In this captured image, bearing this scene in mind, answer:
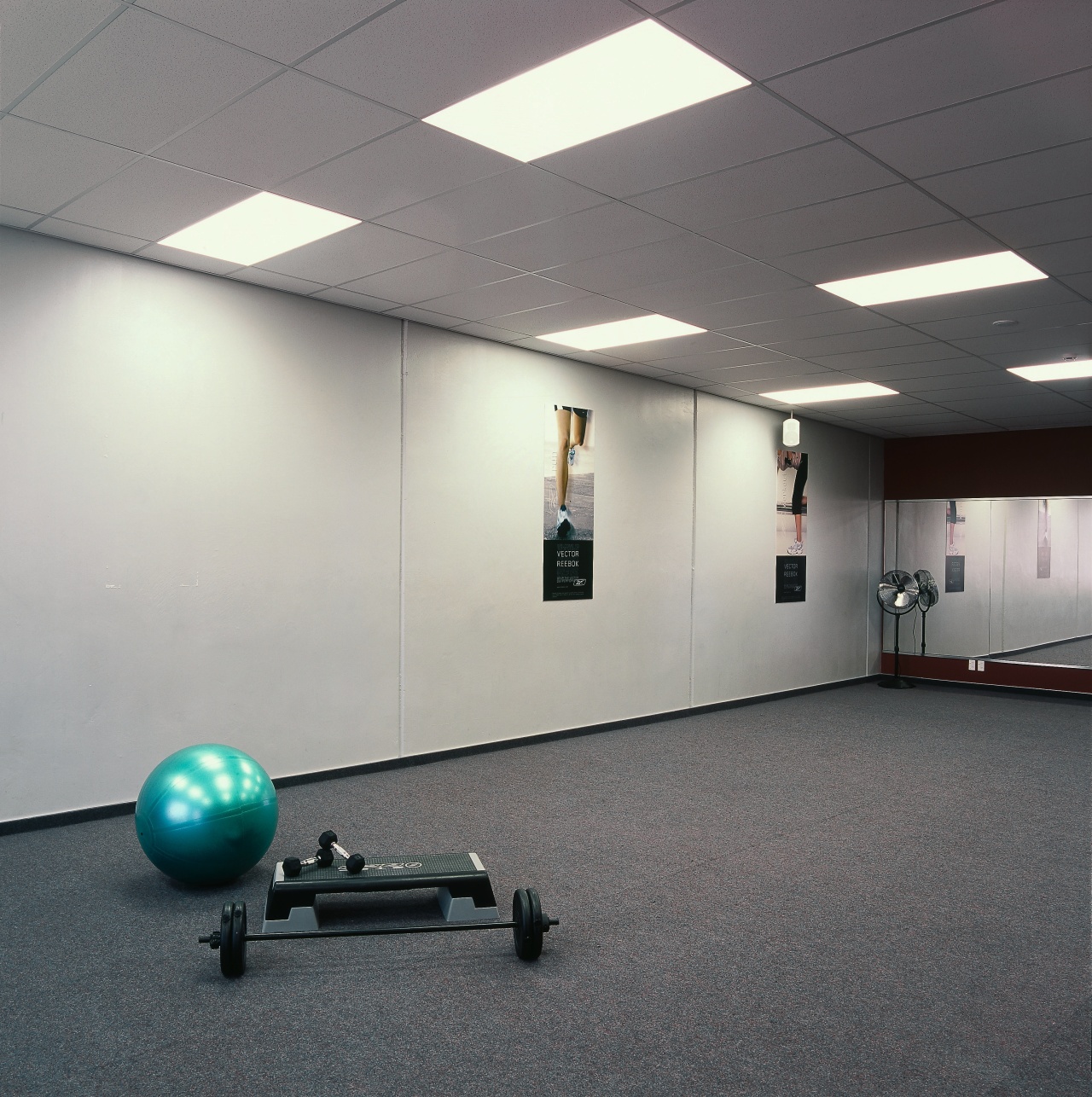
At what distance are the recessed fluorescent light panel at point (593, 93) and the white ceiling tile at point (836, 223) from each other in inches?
40.3

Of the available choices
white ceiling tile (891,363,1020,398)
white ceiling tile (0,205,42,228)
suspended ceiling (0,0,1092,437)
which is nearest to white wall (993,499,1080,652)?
white ceiling tile (891,363,1020,398)

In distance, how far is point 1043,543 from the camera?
30.0 feet

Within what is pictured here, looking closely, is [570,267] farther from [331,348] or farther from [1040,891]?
[1040,891]

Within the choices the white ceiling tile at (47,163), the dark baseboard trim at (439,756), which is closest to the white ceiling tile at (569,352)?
the dark baseboard trim at (439,756)

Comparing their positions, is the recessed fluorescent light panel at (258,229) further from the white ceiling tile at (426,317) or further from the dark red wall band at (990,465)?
the dark red wall band at (990,465)

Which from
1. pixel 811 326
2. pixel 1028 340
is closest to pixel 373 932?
pixel 811 326

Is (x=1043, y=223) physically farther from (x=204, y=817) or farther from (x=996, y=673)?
(x=996, y=673)

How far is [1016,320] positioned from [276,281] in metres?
4.04

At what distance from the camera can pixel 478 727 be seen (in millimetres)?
5891

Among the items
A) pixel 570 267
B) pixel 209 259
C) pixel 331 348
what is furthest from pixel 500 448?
pixel 209 259

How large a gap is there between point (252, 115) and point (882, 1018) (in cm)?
332

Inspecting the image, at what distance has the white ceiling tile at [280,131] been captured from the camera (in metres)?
2.85

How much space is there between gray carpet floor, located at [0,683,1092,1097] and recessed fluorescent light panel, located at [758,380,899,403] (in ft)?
10.8

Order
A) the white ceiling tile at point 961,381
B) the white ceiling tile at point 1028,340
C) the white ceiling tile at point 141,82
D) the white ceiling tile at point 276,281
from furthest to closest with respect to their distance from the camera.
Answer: the white ceiling tile at point 961,381 < the white ceiling tile at point 1028,340 < the white ceiling tile at point 276,281 < the white ceiling tile at point 141,82
